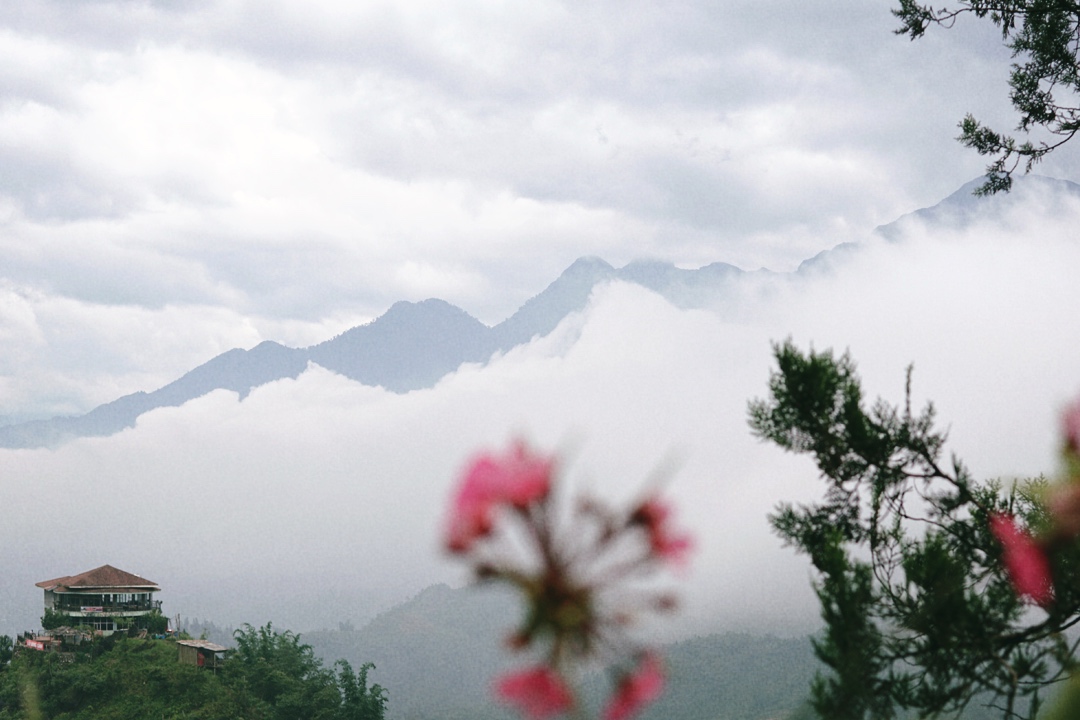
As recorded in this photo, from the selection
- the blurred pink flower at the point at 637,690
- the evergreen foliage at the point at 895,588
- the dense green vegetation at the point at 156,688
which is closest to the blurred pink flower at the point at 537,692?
the blurred pink flower at the point at 637,690

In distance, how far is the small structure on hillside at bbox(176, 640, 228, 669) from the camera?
5870cm

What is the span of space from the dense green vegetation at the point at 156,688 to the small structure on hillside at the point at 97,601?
7.75 feet

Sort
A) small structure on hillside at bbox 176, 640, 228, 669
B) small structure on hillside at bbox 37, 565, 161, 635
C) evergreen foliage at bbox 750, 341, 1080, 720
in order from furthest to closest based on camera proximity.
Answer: small structure on hillside at bbox 37, 565, 161, 635, small structure on hillside at bbox 176, 640, 228, 669, evergreen foliage at bbox 750, 341, 1080, 720

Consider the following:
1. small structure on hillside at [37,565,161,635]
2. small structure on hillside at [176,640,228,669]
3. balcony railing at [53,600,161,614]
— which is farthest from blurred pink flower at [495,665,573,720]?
balcony railing at [53,600,161,614]

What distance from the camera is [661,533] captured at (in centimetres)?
111

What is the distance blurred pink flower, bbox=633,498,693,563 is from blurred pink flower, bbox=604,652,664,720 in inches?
4.9

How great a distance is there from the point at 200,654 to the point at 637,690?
2579 inches

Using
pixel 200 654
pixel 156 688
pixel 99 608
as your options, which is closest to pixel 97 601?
pixel 99 608

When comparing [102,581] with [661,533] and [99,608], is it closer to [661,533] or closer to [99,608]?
[99,608]

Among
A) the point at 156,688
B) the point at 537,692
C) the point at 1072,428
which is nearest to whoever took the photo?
the point at 537,692

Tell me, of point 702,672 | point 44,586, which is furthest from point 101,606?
point 702,672

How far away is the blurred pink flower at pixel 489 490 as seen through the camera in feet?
3.38

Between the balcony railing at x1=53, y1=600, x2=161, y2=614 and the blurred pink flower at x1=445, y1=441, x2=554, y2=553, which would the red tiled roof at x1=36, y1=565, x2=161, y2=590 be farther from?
the blurred pink flower at x1=445, y1=441, x2=554, y2=553

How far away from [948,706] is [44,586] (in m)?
71.4
